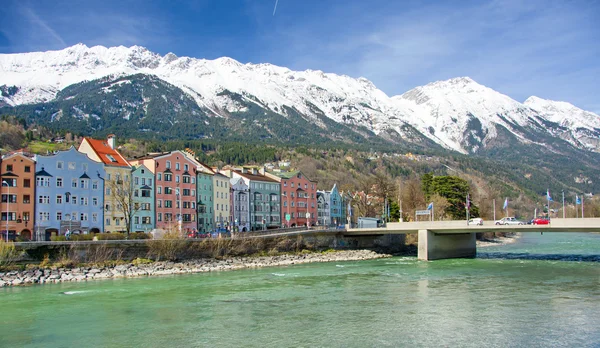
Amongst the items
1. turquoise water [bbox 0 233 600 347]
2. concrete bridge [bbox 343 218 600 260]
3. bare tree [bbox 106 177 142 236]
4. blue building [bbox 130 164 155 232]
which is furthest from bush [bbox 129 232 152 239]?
concrete bridge [bbox 343 218 600 260]

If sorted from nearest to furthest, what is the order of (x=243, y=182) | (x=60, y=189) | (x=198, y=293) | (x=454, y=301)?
1. (x=454, y=301)
2. (x=198, y=293)
3. (x=60, y=189)
4. (x=243, y=182)

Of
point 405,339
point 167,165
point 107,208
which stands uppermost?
point 167,165

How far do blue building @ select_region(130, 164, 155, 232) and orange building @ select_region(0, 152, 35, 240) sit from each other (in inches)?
567

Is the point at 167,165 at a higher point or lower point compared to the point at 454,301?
higher

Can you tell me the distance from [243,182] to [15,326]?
7333 cm

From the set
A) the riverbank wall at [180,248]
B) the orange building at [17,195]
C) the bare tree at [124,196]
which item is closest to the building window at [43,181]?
the orange building at [17,195]

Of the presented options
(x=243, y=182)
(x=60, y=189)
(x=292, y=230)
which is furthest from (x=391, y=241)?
(x=60, y=189)

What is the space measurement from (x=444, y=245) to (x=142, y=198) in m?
44.2

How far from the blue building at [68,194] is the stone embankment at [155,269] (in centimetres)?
1603

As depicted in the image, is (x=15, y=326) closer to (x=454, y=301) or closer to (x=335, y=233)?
(x=454, y=301)

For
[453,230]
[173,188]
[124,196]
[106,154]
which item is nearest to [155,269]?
[124,196]

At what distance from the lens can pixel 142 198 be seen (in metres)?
83.4

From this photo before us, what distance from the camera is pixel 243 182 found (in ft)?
347

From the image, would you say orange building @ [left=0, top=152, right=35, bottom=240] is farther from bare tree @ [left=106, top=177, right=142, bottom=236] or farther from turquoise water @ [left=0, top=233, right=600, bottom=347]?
turquoise water @ [left=0, top=233, right=600, bottom=347]
